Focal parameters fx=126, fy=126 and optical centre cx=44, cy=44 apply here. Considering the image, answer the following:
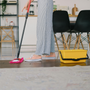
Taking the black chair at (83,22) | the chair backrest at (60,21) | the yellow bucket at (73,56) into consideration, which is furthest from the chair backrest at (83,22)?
the yellow bucket at (73,56)

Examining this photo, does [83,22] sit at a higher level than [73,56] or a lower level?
higher

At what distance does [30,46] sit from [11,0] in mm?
2999

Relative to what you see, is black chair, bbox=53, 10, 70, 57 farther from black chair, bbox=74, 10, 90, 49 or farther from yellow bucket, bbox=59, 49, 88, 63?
yellow bucket, bbox=59, 49, 88, 63

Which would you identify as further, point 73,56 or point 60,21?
point 60,21

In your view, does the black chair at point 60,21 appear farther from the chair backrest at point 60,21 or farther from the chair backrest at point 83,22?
the chair backrest at point 83,22

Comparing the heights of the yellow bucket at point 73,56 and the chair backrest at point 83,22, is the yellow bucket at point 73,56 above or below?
below

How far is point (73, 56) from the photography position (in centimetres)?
158

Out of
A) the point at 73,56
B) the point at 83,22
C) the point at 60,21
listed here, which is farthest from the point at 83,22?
the point at 73,56

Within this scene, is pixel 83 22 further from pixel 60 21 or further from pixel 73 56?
pixel 73 56

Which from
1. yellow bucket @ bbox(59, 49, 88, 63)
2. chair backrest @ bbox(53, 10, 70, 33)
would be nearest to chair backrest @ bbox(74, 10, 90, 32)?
chair backrest @ bbox(53, 10, 70, 33)

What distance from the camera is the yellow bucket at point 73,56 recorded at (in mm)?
1540

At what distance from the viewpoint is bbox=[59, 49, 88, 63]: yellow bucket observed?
5.05 feet
